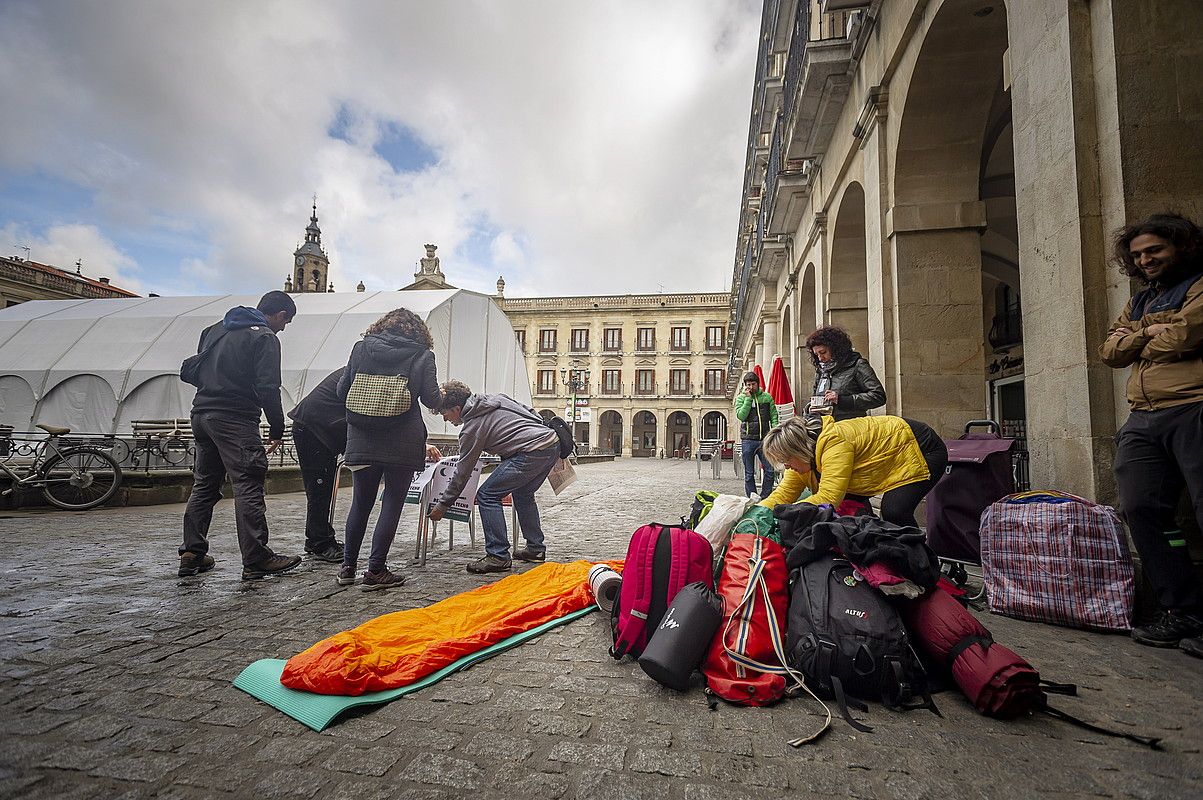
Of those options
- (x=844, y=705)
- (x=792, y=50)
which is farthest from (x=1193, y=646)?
(x=792, y=50)

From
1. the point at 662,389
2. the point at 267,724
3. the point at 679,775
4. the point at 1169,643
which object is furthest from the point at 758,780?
the point at 662,389

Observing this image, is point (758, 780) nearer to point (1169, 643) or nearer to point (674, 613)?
point (674, 613)

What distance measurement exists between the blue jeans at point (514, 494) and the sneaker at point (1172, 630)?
142 inches

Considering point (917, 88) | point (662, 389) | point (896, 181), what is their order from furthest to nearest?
point (662, 389)
point (896, 181)
point (917, 88)

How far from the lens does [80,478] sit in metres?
7.89

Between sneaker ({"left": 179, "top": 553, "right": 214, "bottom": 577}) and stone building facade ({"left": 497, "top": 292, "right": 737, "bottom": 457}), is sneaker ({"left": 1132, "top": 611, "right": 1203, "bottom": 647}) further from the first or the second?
stone building facade ({"left": 497, "top": 292, "right": 737, "bottom": 457})

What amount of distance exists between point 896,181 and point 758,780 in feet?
22.2

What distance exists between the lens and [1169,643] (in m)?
2.71

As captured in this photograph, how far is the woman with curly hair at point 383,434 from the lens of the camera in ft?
12.6

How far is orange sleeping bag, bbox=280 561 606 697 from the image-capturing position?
2172mm

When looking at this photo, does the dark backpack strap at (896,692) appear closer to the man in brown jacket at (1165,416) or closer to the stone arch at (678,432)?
the man in brown jacket at (1165,416)

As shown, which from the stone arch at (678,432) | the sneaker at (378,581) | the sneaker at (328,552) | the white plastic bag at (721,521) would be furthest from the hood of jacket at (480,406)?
the stone arch at (678,432)

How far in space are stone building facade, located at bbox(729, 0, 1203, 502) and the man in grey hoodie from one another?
3.40 m

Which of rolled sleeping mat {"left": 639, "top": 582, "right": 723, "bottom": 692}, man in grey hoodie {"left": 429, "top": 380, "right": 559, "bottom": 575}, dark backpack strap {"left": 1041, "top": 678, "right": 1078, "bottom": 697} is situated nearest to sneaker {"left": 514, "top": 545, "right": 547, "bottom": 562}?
man in grey hoodie {"left": 429, "top": 380, "right": 559, "bottom": 575}
